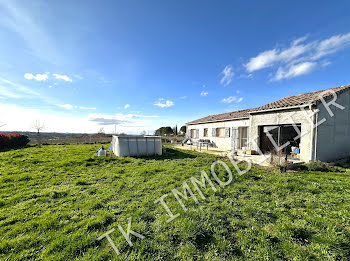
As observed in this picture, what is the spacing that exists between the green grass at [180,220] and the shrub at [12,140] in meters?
13.9

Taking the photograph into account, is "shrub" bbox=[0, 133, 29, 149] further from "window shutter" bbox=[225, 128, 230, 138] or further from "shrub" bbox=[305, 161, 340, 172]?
"shrub" bbox=[305, 161, 340, 172]

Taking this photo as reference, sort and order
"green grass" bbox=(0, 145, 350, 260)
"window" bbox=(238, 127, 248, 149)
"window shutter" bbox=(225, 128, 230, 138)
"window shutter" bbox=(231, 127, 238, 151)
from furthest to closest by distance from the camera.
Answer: "window shutter" bbox=(225, 128, 230, 138), "window shutter" bbox=(231, 127, 238, 151), "window" bbox=(238, 127, 248, 149), "green grass" bbox=(0, 145, 350, 260)

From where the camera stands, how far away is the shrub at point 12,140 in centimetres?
1404

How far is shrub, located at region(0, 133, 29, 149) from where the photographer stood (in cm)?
1404

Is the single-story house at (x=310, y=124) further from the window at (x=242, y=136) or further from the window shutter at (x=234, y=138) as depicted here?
the window shutter at (x=234, y=138)

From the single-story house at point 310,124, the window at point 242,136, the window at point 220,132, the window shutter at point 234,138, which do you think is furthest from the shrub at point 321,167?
the window at point 220,132

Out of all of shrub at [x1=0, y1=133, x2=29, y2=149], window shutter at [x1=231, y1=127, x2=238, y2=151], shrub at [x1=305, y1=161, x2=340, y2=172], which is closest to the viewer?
shrub at [x1=305, y1=161, x2=340, y2=172]

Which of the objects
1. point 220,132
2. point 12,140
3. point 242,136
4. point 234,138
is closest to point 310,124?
point 242,136

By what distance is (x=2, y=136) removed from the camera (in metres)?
14.1

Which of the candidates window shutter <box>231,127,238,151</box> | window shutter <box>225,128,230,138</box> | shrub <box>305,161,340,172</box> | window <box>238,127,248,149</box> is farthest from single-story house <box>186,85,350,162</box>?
window shutter <box>225,128,230,138</box>

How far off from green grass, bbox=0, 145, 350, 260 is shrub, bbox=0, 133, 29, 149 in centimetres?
1392

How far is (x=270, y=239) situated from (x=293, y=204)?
5.45 ft

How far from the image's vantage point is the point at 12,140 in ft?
49.2

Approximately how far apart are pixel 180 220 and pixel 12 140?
21194 mm
